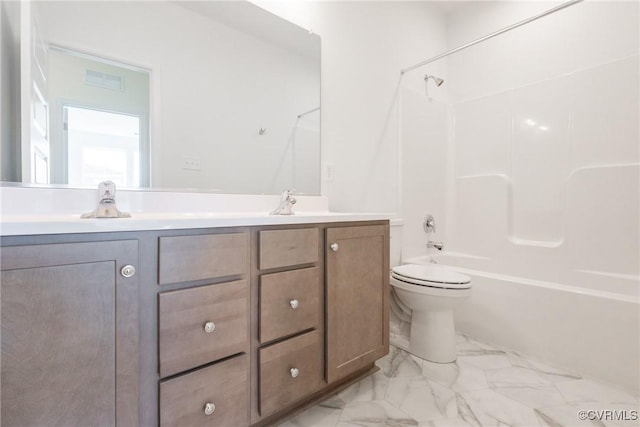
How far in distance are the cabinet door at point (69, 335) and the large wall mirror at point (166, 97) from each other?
535 millimetres

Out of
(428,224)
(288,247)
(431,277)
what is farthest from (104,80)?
(428,224)

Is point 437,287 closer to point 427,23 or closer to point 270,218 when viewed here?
point 270,218

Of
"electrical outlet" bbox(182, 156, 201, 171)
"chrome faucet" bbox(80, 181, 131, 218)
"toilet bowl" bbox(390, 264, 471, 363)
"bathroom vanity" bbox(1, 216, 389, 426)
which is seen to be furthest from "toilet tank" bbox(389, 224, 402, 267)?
"chrome faucet" bbox(80, 181, 131, 218)

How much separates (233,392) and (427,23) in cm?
274

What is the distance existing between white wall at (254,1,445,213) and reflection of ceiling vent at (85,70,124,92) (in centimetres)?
82

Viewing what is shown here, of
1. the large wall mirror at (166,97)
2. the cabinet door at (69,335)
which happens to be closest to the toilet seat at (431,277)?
the large wall mirror at (166,97)

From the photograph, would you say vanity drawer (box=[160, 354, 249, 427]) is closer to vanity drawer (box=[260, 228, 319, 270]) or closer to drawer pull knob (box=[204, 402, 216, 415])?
drawer pull knob (box=[204, 402, 216, 415])

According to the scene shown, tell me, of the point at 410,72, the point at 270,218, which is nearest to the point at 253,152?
the point at 270,218

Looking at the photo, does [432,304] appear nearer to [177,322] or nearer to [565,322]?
[565,322]

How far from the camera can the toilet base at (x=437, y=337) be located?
65.4 inches

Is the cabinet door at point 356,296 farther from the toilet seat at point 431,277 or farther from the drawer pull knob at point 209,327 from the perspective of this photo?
the drawer pull knob at point 209,327

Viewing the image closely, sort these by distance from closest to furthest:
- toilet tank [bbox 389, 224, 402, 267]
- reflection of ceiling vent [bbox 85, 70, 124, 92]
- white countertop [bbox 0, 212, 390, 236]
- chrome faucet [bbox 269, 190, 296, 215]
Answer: white countertop [bbox 0, 212, 390, 236], reflection of ceiling vent [bbox 85, 70, 124, 92], chrome faucet [bbox 269, 190, 296, 215], toilet tank [bbox 389, 224, 402, 267]

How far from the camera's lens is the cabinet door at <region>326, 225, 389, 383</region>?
1.20 m

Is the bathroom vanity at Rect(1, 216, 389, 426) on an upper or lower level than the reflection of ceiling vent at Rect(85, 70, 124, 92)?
lower
